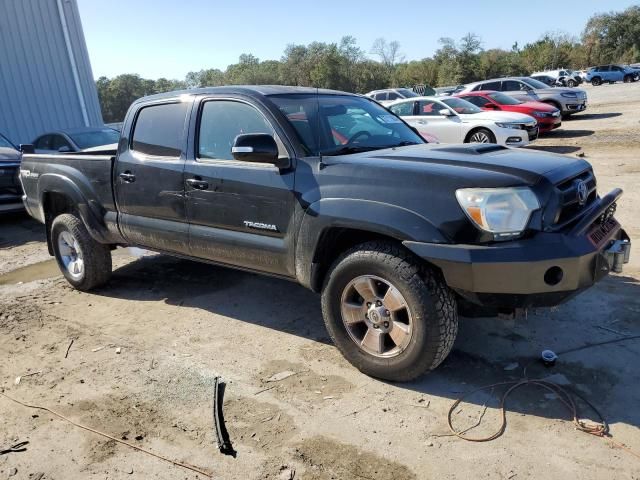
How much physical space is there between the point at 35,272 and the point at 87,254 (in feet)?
5.25

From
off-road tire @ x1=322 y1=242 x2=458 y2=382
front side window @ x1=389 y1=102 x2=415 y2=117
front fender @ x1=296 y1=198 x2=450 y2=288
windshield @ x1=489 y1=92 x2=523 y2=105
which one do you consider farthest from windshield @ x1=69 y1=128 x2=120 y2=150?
windshield @ x1=489 y1=92 x2=523 y2=105

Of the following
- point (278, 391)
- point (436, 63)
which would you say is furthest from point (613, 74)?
point (278, 391)

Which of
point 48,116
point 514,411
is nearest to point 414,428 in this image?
point 514,411

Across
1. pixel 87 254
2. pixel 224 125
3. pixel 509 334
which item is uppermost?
pixel 224 125

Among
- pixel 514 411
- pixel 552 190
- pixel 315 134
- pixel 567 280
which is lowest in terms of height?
pixel 514 411

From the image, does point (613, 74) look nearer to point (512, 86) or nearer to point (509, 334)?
point (512, 86)

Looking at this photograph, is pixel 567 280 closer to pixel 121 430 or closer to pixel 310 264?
pixel 310 264

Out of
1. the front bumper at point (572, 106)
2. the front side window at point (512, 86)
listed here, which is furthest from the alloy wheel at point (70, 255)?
the front bumper at point (572, 106)

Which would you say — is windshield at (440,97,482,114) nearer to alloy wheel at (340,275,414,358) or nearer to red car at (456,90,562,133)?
red car at (456,90,562,133)

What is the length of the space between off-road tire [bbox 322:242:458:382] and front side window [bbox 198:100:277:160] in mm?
1257

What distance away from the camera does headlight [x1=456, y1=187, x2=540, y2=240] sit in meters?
2.84

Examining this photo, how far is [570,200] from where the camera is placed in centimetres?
310

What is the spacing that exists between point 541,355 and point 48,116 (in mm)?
15940

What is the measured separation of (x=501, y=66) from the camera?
197 feet
